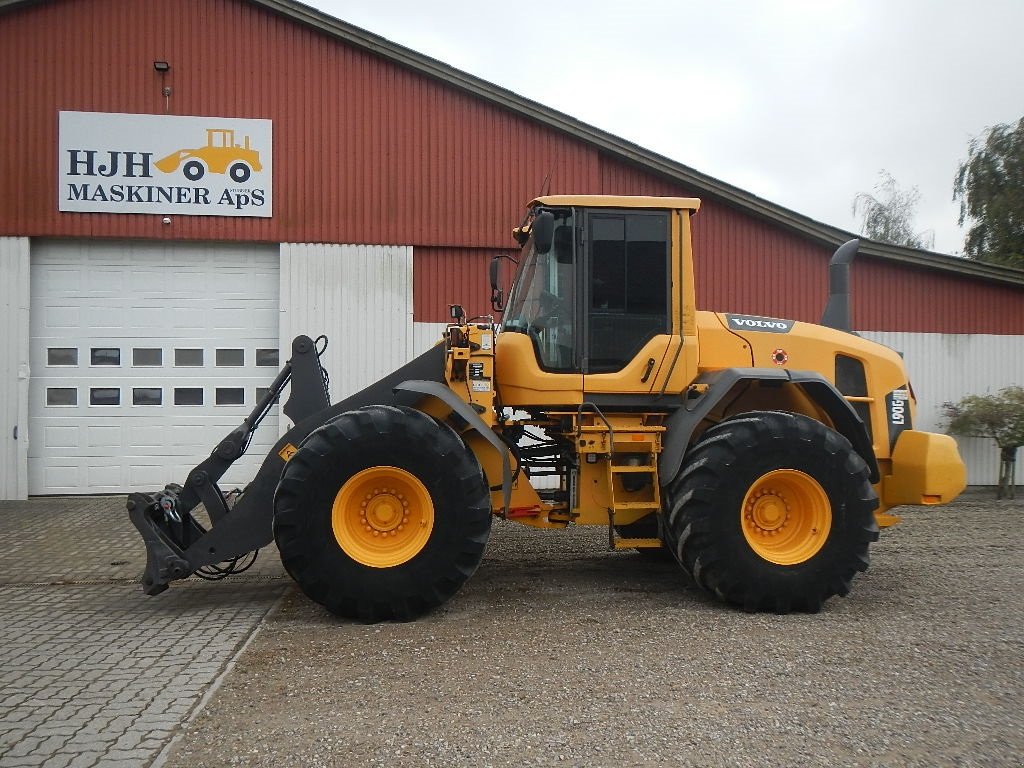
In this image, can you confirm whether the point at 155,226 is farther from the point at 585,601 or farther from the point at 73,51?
the point at 585,601

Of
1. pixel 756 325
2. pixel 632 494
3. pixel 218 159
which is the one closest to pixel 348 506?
pixel 632 494

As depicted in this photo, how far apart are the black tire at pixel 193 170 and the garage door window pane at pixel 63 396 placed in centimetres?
340

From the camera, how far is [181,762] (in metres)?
3.39

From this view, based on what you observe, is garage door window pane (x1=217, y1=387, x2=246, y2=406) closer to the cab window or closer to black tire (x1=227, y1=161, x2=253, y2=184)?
black tire (x1=227, y1=161, x2=253, y2=184)

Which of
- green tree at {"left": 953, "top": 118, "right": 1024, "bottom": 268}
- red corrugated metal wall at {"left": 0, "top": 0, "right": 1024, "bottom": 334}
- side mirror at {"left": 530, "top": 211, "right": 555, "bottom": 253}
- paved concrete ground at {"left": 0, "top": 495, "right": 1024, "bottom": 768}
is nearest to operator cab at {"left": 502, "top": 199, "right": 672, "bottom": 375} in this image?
side mirror at {"left": 530, "top": 211, "right": 555, "bottom": 253}

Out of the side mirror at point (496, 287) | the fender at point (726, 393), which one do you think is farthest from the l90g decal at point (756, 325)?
the side mirror at point (496, 287)

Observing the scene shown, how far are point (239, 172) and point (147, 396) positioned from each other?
135 inches

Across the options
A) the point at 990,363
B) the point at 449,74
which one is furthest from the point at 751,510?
the point at 990,363

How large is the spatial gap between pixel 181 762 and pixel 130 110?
1051 centimetres

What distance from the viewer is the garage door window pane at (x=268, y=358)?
11.9 meters

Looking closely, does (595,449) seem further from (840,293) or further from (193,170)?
(193,170)

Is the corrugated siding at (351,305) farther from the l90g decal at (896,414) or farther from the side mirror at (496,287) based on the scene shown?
the l90g decal at (896,414)

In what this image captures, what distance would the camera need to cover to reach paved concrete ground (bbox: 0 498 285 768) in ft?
12.1

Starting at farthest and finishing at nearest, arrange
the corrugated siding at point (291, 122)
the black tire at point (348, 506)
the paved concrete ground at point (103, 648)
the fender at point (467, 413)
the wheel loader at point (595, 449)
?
the corrugated siding at point (291, 122), the fender at point (467, 413), the wheel loader at point (595, 449), the black tire at point (348, 506), the paved concrete ground at point (103, 648)
